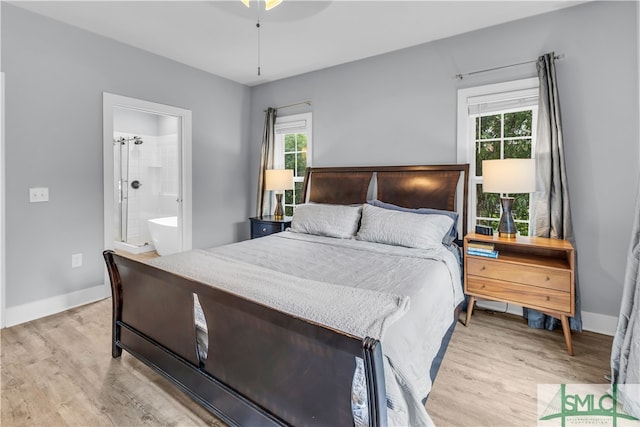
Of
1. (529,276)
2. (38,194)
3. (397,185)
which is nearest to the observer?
(529,276)

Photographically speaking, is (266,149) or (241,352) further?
(266,149)

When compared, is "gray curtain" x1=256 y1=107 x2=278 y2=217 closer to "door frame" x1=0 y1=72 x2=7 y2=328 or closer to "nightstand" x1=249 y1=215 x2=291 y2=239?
"nightstand" x1=249 y1=215 x2=291 y2=239

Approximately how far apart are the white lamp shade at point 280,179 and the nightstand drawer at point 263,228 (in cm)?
48

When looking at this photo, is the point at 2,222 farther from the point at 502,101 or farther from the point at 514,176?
the point at 502,101

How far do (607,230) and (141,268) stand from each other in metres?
3.37

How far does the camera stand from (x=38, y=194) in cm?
281

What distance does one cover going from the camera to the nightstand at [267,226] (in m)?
3.82

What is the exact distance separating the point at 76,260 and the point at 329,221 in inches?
97.8

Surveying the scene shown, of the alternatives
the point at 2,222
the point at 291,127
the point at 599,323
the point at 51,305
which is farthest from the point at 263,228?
the point at 599,323

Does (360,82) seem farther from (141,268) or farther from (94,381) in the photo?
(94,381)

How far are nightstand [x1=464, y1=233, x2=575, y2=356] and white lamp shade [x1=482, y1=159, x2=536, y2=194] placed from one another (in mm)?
403

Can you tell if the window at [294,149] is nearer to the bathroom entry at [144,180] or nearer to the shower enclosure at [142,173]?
the bathroom entry at [144,180]

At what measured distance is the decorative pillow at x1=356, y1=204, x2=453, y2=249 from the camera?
2.55 meters

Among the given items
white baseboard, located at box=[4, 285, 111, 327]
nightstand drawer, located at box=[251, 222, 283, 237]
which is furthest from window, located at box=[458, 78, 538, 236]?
white baseboard, located at box=[4, 285, 111, 327]
